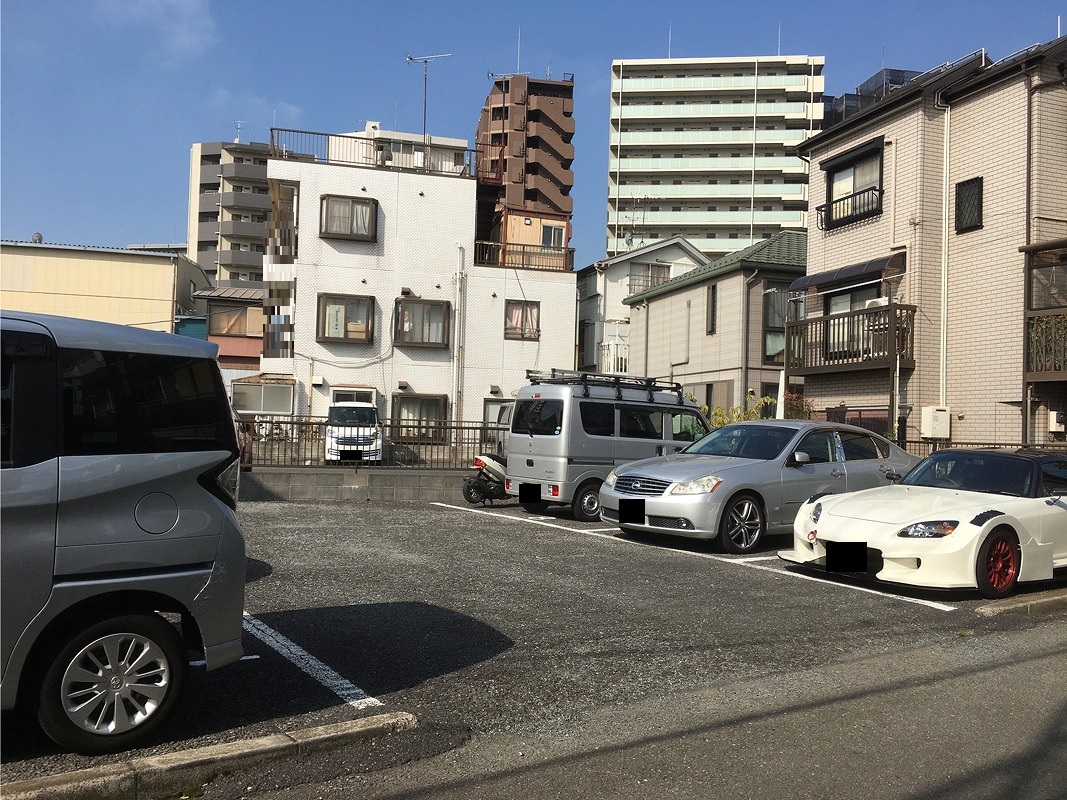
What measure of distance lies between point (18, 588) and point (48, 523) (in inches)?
10.3

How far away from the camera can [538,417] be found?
1302cm

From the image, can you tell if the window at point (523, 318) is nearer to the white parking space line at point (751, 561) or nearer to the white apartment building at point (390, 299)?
the white apartment building at point (390, 299)

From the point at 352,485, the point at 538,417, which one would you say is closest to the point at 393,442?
the point at 352,485

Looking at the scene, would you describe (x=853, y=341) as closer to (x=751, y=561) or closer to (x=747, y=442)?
(x=747, y=442)

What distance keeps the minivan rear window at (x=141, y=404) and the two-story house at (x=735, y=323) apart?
20398 millimetres

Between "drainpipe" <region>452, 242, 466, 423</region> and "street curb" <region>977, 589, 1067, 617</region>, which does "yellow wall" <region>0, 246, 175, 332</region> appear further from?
"street curb" <region>977, 589, 1067, 617</region>

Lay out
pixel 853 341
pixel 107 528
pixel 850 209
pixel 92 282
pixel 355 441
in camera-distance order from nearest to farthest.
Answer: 1. pixel 107 528
2. pixel 355 441
3. pixel 853 341
4. pixel 850 209
5. pixel 92 282

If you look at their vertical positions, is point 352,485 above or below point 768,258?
below

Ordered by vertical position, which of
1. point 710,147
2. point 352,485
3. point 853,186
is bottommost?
point 352,485

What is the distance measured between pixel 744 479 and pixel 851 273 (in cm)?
1075

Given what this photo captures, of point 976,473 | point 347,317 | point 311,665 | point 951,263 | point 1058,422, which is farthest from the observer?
point 347,317

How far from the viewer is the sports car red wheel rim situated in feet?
23.7

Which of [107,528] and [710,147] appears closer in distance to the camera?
[107,528]

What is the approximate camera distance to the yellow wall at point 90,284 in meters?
35.6
